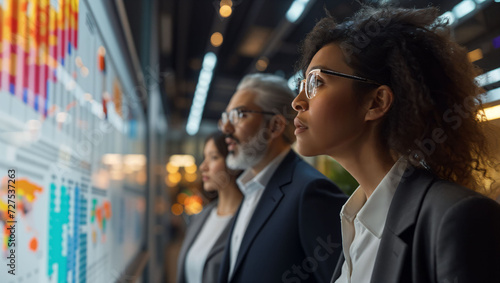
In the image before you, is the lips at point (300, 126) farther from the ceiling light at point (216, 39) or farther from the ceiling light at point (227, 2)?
the ceiling light at point (216, 39)

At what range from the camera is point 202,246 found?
2346 millimetres

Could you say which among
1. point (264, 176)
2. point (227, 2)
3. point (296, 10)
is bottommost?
point (264, 176)

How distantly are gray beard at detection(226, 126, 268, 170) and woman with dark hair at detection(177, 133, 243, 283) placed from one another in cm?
51

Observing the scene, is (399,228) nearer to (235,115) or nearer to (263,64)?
(235,115)

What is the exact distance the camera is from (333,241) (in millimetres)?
1355

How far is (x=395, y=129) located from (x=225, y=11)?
362 centimetres

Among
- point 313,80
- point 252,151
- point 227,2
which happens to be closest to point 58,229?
point 313,80

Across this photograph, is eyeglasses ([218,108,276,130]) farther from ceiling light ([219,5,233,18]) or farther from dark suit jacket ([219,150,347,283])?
ceiling light ([219,5,233,18])

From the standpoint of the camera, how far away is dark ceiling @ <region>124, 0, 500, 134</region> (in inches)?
47.8

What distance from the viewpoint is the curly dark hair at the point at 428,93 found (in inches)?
37.1

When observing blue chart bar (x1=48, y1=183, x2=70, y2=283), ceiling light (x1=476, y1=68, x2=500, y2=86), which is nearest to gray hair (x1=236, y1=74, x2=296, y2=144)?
ceiling light (x1=476, y1=68, x2=500, y2=86)

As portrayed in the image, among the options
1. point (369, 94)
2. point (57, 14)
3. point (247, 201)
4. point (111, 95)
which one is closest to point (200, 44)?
point (111, 95)

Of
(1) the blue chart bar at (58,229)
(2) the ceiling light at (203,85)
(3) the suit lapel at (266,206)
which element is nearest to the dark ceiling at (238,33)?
(2) the ceiling light at (203,85)

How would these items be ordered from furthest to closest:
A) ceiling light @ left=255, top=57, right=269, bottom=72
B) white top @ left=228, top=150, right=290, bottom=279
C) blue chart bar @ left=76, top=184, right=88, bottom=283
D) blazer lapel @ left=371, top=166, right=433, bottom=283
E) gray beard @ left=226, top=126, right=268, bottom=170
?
ceiling light @ left=255, top=57, right=269, bottom=72 < gray beard @ left=226, top=126, right=268, bottom=170 < white top @ left=228, top=150, right=290, bottom=279 < blue chart bar @ left=76, top=184, right=88, bottom=283 < blazer lapel @ left=371, top=166, right=433, bottom=283
